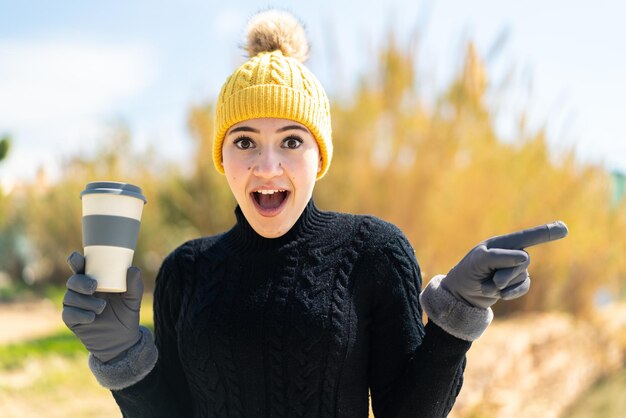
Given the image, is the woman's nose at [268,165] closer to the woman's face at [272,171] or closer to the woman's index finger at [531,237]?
the woman's face at [272,171]

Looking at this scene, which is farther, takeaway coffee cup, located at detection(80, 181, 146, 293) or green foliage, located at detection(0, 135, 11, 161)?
green foliage, located at detection(0, 135, 11, 161)

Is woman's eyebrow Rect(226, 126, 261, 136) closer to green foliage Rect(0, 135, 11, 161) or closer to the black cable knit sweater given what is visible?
the black cable knit sweater

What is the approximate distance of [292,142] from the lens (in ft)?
4.80

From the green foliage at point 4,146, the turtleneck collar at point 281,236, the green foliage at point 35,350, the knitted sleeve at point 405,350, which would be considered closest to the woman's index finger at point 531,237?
Result: the knitted sleeve at point 405,350

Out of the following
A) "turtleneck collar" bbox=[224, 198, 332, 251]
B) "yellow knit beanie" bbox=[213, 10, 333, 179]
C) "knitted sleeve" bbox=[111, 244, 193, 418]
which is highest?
"yellow knit beanie" bbox=[213, 10, 333, 179]

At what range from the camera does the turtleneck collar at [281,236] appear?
1466mm

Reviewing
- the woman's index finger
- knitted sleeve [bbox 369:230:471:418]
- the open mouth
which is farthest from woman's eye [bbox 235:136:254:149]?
the woman's index finger

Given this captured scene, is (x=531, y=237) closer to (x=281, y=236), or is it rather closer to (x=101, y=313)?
(x=281, y=236)

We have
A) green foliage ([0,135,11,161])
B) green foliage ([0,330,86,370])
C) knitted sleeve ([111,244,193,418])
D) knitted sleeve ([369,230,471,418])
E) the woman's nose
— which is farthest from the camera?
green foliage ([0,330,86,370])

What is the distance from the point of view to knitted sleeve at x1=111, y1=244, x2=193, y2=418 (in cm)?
151

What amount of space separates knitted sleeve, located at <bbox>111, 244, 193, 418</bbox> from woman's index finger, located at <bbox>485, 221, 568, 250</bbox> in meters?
0.71

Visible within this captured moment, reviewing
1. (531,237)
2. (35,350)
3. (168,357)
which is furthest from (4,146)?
(35,350)

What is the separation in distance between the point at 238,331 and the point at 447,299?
421 millimetres

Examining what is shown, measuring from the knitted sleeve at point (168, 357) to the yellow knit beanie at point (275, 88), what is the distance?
281 mm
